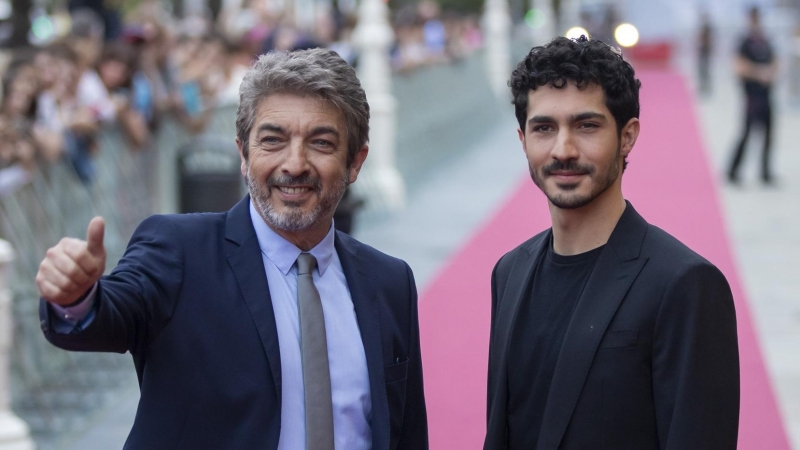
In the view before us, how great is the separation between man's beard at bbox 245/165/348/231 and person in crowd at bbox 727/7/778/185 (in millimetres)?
14288

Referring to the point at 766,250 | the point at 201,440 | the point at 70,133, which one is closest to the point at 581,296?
the point at 201,440

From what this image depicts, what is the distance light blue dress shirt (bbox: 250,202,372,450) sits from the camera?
291cm

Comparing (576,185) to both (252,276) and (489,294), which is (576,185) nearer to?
(252,276)

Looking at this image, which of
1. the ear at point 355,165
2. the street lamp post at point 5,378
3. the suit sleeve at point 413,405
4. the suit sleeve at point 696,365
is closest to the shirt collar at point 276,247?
the ear at point 355,165

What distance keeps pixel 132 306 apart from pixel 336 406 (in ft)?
1.93

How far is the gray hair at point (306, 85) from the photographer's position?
9.91 feet

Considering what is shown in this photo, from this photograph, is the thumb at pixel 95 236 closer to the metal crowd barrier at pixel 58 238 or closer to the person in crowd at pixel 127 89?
the metal crowd barrier at pixel 58 238

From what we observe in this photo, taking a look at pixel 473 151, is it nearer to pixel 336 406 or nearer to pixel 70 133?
pixel 70 133

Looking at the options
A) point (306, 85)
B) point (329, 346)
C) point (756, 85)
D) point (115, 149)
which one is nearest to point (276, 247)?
point (329, 346)

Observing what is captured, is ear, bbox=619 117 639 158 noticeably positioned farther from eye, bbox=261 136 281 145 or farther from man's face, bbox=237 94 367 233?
eye, bbox=261 136 281 145

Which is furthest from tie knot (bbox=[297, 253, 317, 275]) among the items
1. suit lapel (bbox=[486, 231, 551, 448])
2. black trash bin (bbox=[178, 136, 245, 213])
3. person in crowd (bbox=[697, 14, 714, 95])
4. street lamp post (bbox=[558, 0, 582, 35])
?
street lamp post (bbox=[558, 0, 582, 35])

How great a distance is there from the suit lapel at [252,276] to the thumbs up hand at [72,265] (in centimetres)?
56

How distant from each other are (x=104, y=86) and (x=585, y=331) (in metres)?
6.62

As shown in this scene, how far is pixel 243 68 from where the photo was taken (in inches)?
452
